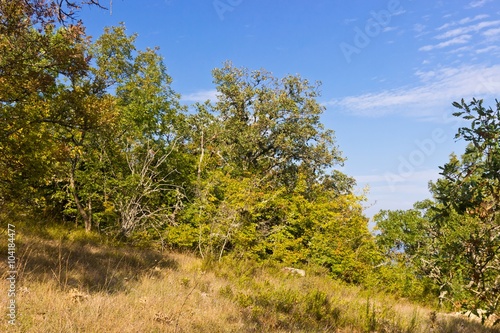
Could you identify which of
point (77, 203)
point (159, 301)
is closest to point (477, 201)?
point (159, 301)

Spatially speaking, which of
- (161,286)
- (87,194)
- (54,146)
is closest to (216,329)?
(161,286)

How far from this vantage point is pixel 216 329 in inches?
189

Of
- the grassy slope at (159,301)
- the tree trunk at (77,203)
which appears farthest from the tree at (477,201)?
the tree trunk at (77,203)

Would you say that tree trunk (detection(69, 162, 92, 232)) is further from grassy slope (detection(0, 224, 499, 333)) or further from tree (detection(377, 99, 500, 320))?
tree (detection(377, 99, 500, 320))

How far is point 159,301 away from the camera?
215 inches

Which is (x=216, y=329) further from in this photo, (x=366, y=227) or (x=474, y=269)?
(x=366, y=227)

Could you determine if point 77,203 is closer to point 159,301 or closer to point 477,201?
point 159,301

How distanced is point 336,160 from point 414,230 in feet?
27.8

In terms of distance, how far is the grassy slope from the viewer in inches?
168

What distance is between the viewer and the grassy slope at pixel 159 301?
428 centimetres

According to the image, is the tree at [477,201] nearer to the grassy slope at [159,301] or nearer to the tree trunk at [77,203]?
the grassy slope at [159,301]

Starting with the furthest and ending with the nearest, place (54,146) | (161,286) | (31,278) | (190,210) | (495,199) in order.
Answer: (190,210), (54,146), (161,286), (31,278), (495,199)

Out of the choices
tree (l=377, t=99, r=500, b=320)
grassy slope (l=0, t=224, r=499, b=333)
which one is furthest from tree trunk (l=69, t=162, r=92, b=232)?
tree (l=377, t=99, r=500, b=320)

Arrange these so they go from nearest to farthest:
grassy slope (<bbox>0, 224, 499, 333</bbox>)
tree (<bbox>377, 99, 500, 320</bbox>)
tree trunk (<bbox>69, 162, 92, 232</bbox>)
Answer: tree (<bbox>377, 99, 500, 320</bbox>), grassy slope (<bbox>0, 224, 499, 333</bbox>), tree trunk (<bbox>69, 162, 92, 232</bbox>)
